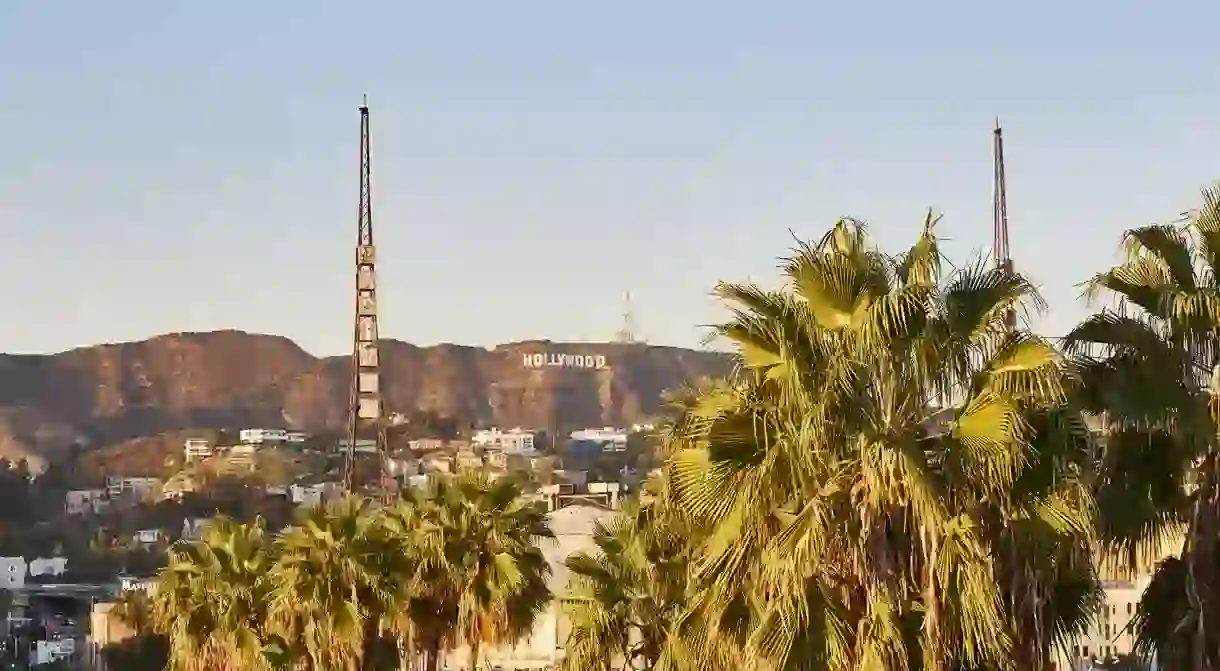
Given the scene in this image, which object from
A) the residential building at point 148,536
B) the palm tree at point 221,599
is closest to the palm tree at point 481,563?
the palm tree at point 221,599

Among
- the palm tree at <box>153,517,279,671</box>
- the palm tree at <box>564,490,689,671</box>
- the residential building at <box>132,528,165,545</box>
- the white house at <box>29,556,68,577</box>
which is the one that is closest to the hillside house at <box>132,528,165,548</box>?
the residential building at <box>132,528,165,545</box>

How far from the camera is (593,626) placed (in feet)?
64.6

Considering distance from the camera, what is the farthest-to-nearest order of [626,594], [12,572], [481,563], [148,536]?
[148,536]
[12,572]
[481,563]
[626,594]

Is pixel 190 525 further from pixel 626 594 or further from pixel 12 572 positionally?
pixel 626 594

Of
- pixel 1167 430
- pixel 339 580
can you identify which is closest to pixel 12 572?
pixel 339 580

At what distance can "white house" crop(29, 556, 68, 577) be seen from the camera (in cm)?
17062

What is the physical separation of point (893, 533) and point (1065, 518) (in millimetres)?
1006

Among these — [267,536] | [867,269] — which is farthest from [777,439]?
[267,536]

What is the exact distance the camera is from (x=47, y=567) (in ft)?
568

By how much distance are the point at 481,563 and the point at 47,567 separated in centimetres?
16130

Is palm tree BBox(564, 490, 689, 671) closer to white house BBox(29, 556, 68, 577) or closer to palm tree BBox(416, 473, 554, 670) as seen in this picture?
palm tree BBox(416, 473, 554, 670)

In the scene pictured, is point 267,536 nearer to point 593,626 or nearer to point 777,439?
point 593,626

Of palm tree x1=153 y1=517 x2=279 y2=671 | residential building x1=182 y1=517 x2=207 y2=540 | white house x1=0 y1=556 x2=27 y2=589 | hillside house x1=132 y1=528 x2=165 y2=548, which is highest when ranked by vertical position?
palm tree x1=153 y1=517 x2=279 y2=671

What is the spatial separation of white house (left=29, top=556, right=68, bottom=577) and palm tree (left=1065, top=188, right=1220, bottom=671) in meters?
170
